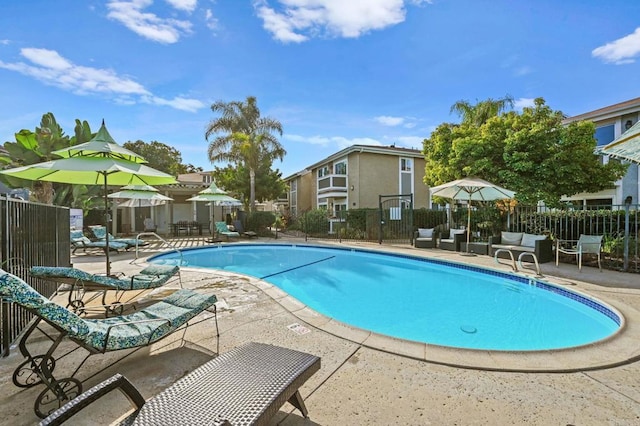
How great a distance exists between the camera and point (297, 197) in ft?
106

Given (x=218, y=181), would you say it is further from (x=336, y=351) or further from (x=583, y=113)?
(x=583, y=113)

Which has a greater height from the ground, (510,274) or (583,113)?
(583,113)

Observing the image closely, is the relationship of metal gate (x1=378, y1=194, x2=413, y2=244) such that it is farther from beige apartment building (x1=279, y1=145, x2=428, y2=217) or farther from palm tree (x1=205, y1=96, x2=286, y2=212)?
palm tree (x1=205, y1=96, x2=286, y2=212)

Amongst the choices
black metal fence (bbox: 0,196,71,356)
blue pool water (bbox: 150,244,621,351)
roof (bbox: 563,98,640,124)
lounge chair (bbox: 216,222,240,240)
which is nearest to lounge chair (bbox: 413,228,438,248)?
blue pool water (bbox: 150,244,621,351)

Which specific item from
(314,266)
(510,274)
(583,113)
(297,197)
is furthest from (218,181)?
(583,113)

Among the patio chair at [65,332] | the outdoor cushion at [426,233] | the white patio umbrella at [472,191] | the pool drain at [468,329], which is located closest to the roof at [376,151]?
the outdoor cushion at [426,233]

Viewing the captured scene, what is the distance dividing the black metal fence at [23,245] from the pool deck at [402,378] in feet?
1.52

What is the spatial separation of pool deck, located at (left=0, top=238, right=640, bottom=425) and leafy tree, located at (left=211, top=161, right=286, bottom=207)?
20.2 meters

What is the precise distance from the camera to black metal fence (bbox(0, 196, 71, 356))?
3.36 m

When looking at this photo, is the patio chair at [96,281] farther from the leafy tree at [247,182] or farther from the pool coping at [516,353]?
the leafy tree at [247,182]

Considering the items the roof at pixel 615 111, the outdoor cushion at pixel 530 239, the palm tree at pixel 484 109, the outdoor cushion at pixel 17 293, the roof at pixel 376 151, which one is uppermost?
the palm tree at pixel 484 109

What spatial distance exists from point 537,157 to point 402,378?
39.9 ft

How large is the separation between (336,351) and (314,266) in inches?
290

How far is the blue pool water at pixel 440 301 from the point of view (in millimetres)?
4965
